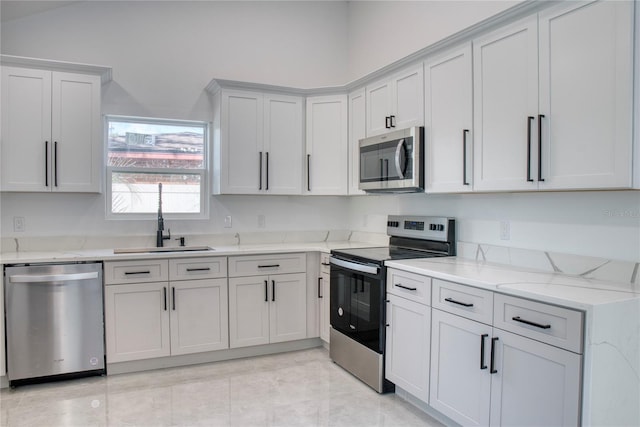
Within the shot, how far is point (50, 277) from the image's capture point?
9.74ft

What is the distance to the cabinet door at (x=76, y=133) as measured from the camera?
3.23m

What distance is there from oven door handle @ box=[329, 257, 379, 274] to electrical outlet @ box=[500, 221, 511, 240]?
823mm

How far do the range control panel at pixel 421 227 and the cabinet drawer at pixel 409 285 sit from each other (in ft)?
1.81

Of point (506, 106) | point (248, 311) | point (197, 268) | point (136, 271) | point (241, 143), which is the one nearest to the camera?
point (506, 106)

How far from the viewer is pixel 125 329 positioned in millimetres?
3184

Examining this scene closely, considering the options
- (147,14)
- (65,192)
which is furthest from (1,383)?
(147,14)

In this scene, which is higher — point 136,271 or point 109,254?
point 109,254

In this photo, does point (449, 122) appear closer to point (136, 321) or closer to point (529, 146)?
point (529, 146)

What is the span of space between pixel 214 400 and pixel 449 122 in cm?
234

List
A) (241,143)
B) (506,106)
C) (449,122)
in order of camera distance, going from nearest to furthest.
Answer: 1. (506,106)
2. (449,122)
3. (241,143)

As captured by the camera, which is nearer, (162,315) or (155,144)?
(162,315)

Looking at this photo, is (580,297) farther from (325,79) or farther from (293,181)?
(325,79)

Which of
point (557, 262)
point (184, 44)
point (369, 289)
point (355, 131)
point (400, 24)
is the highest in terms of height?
point (400, 24)

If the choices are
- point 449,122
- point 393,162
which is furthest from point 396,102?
point 449,122
